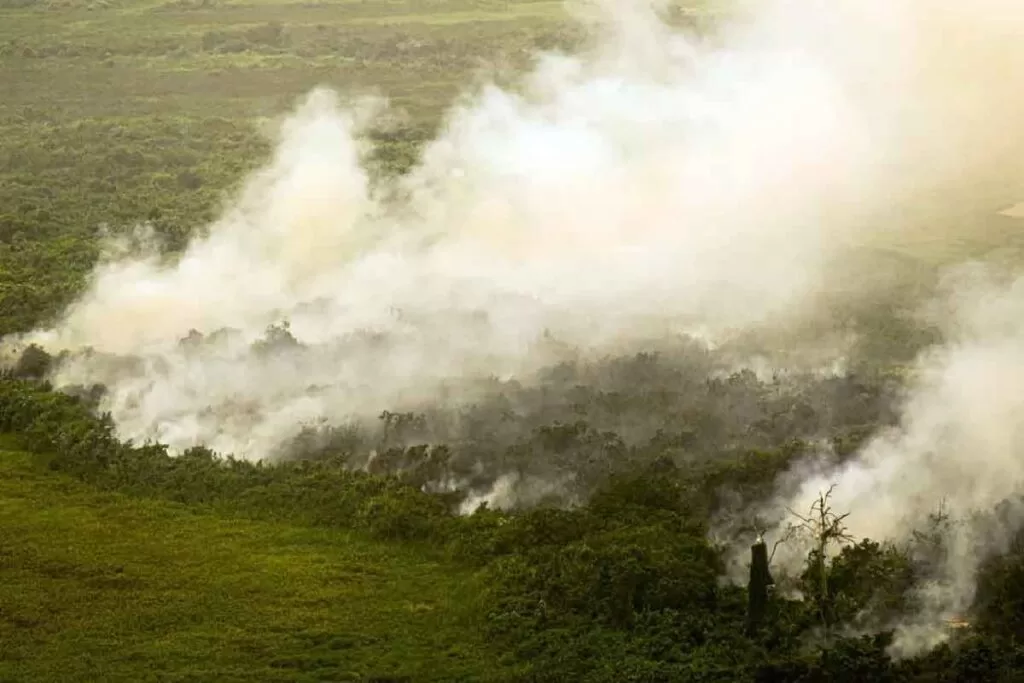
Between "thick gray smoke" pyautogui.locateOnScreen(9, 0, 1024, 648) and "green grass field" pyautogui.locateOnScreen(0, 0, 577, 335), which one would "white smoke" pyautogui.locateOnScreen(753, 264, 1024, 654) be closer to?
"thick gray smoke" pyautogui.locateOnScreen(9, 0, 1024, 648)

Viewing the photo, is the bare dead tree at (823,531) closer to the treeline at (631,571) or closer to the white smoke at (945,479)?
the treeline at (631,571)

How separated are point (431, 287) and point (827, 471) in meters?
21.7

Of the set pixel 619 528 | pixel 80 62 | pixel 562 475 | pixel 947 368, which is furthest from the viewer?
pixel 80 62

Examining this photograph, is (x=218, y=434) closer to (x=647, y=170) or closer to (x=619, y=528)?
(x=619, y=528)

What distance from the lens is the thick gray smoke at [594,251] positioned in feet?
149

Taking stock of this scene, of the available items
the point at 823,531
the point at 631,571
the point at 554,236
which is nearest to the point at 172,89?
the point at 554,236

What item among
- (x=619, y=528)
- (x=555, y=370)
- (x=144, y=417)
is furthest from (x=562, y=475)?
(x=144, y=417)

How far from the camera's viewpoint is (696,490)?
37.6 m

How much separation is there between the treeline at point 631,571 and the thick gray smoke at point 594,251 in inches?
97.7

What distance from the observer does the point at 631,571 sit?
33.4m

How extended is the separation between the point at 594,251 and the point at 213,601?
2709cm

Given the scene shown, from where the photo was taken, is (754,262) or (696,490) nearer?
(696,490)

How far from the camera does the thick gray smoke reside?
45406 millimetres

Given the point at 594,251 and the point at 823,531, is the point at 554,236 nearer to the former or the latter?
the point at 594,251
